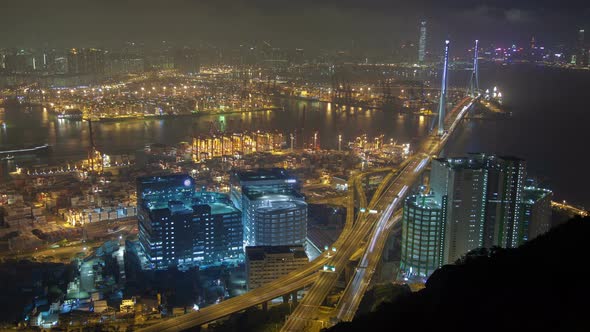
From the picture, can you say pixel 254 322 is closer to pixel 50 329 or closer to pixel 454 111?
pixel 50 329

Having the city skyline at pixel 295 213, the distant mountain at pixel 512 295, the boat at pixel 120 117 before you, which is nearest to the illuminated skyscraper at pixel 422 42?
the city skyline at pixel 295 213

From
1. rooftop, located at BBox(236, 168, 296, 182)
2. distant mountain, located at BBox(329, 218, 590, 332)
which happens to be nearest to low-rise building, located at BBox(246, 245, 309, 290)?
rooftop, located at BBox(236, 168, 296, 182)

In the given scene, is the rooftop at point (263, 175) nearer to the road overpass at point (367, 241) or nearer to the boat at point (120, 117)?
the road overpass at point (367, 241)

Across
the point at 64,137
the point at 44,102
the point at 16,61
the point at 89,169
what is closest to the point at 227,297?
the point at 89,169

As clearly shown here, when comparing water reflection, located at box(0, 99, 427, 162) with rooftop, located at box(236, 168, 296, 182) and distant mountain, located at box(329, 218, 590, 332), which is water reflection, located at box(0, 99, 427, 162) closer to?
rooftop, located at box(236, 168, 296, 182)

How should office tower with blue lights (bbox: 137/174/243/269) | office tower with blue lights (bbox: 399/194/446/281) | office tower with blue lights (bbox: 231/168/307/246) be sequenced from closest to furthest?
1. office tower with blue lights (bbox: 399/194/446/281)
2. office tower with blue lights (bbox: 137/174/243/269)
3. office tower with blue lights (bbox: 231/168/307/246)

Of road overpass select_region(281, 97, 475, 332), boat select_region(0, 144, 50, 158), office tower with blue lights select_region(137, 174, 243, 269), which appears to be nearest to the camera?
road overpass select_region(281, 97, 475, 332)
